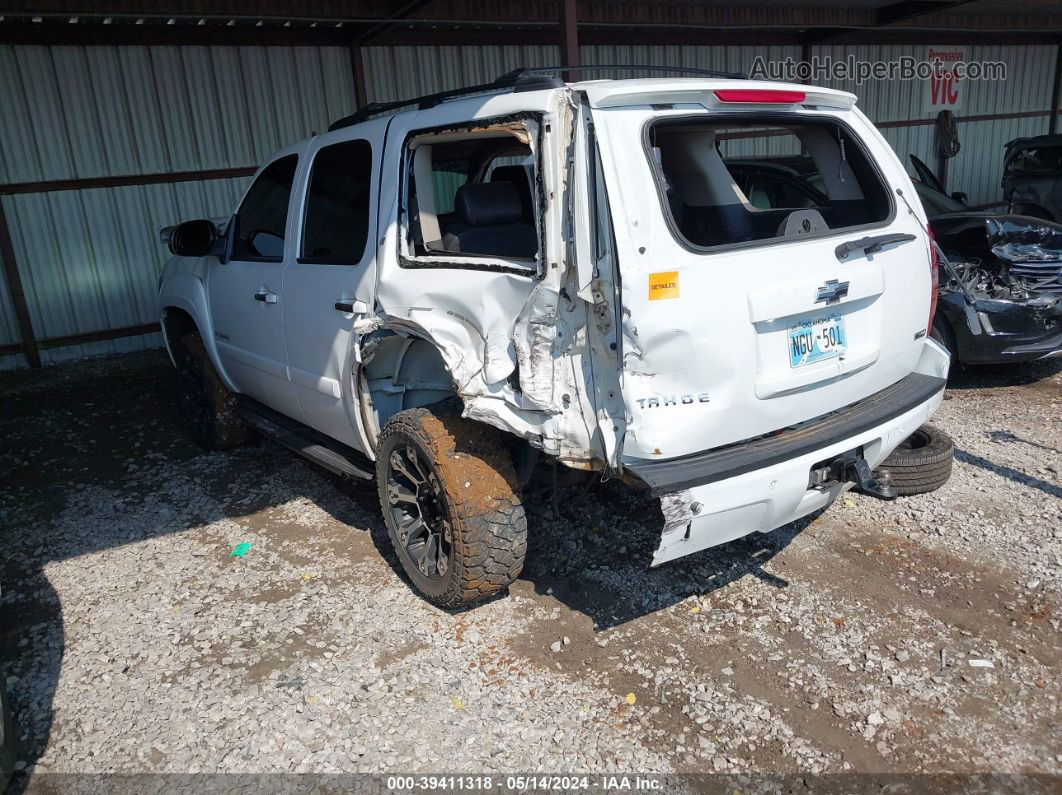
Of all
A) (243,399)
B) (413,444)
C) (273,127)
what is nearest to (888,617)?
(413,444)

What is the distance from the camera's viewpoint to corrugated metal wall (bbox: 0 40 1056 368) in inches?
337

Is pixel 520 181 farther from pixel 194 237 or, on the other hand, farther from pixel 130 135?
pixel 130 135

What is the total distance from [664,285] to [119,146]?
840 centimetres

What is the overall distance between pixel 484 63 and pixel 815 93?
28.2 feet

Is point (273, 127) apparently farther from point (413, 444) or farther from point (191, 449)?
point (413, 444)

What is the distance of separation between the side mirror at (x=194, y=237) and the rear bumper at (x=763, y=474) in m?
3.53

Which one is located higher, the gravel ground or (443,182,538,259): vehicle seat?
(443,182,538,259): vehicle seat

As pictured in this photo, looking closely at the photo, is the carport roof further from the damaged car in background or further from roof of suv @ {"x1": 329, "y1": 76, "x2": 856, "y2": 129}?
roof of suv @ {"x1": 329, "y1": 76, "x2": 856, "y2": 129}

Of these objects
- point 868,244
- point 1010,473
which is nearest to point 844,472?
point 868,244

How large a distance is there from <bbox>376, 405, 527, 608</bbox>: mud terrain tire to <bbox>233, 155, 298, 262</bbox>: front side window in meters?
1.58

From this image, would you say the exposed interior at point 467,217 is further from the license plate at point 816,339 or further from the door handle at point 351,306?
the license plate at point 816,339

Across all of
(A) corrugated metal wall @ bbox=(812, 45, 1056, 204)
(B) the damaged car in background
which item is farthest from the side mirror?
(A) corrugated metal wall @ bbox=(812, 45, 1056, 204)

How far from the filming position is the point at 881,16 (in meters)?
12.4

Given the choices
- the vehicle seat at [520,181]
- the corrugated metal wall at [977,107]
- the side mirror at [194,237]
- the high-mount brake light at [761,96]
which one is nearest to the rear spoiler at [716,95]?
the high-mount brake light at [761,96]
